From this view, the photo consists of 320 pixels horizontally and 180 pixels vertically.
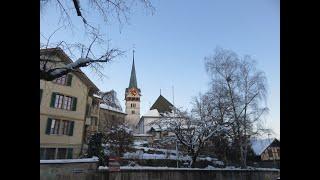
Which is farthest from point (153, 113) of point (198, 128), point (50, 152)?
point (50, 152)

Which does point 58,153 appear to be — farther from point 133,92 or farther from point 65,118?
point 133,92

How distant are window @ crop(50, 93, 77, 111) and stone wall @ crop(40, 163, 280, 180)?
1058 cm

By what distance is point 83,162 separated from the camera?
18.8 metres

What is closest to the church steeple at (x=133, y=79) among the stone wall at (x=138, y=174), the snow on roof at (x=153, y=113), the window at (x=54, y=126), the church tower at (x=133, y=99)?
the church tower at (x=133, y=99)

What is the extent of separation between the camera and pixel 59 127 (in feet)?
97.5

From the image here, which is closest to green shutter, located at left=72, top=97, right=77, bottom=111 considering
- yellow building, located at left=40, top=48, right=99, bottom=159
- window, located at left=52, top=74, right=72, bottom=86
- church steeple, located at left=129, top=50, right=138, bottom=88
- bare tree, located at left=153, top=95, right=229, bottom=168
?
yellow building, located at left=40, top=48, right=99, bottom=159

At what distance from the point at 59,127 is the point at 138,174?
1074cm

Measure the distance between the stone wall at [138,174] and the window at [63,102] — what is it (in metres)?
10.6

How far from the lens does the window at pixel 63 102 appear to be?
28969 millimetres

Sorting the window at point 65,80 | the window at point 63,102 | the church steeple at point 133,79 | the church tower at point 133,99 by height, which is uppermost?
the church steeple at point 133,79

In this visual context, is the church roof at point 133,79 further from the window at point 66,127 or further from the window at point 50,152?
the window at point 50,152
